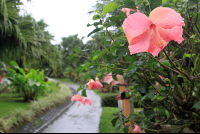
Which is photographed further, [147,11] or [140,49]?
[147,11]

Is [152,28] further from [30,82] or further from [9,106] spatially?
[30,82]

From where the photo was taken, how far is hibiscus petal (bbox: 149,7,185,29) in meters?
0.32

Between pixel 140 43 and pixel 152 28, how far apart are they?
0.14 feet

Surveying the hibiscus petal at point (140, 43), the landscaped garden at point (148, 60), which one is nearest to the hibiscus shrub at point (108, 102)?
the landscaped garden at point (148, 60)

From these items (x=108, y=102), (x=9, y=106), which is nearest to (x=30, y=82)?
(x=9, y=106)

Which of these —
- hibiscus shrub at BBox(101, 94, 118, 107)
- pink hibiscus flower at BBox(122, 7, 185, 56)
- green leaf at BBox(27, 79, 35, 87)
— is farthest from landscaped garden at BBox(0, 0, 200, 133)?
hibiscus shrub at BBox(101, 94, 118, 107)

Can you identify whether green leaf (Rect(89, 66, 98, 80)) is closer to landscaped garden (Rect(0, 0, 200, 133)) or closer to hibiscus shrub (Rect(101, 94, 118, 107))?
landscaped garden (Rect(0, 0, 200, 133))

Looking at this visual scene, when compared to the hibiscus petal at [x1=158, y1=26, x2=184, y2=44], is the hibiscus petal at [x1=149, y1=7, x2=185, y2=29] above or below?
→ above

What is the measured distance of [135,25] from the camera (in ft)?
1.07

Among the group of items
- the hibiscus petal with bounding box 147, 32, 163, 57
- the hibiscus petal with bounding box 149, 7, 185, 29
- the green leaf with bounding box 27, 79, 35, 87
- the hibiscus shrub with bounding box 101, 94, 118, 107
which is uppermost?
the hibiscus petal with bounding box 149, 7, 185, 29

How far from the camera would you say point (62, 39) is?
75.6ft

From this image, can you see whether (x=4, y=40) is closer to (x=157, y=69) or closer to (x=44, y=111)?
(x=44, y=111)

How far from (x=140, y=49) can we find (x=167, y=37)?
0.07 meters

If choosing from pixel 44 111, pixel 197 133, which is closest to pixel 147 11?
pixel 197 133
